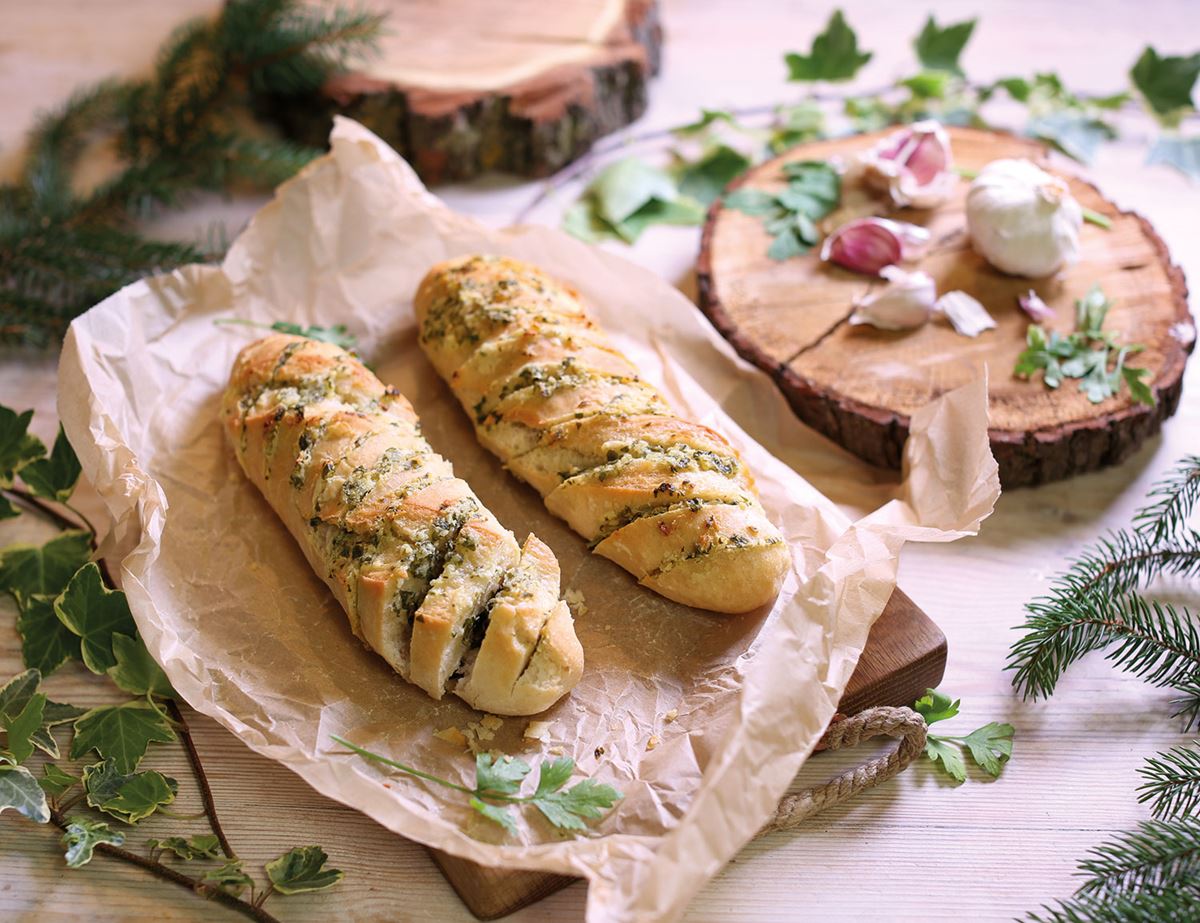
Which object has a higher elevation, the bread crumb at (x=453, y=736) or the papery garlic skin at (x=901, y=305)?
the papery garlic skin at (x=901, y=305)

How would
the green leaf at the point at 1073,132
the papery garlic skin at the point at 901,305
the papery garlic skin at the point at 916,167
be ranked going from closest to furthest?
the papery garlic skin at the point at 901,305 → the papery garlic skin at the point at 916,167 → the green leaf at the point at 1073,132

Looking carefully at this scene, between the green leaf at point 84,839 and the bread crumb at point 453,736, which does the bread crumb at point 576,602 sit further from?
the green leaf at point 84,839

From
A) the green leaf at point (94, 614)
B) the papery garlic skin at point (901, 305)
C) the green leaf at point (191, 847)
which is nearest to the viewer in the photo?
the green leaf at point (191, 847)

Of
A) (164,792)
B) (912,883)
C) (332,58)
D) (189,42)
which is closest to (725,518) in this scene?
(912,883)

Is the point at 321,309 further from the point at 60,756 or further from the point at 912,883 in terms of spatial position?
the point at 912,883

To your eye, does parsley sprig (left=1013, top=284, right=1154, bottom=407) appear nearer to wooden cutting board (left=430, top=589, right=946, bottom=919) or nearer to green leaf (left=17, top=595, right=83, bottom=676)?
wooden cutting board (left=430, top=589, right=946, bottom=919)

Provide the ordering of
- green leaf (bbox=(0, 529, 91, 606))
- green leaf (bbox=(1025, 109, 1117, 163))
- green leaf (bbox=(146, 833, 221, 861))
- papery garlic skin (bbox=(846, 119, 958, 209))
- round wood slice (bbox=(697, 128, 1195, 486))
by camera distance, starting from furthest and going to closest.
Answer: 1. green leaf (bbox=(1025, 109, 1117, 163))
2. papery garlic skin (bbox=(846, 119, 958, 209))
3. round wood slice (bbox=(697, 128, 1195, 486))
4. green leaf (bbox=(0, 529, 91, 606))
5. green leaf (bbox=(146, 833, 221, 861))

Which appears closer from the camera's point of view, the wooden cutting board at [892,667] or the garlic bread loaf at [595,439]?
the wooden cutting board at [892,667]

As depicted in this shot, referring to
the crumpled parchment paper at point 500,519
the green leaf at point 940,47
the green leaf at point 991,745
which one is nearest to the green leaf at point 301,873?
the crumpled parchment paper at point 500,519

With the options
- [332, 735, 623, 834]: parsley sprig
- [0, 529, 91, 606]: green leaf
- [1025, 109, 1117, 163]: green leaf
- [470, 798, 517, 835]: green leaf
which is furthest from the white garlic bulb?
[0, 529, 91, 606]: green leaf
